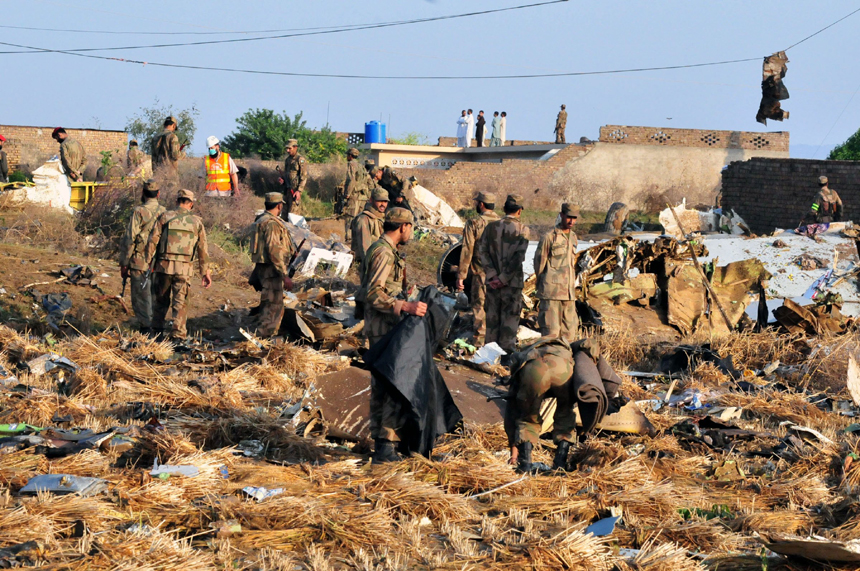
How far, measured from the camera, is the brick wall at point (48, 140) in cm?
1988

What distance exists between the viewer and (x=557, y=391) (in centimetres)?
505

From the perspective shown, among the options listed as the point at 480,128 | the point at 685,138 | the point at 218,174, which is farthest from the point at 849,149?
the point at 218,174

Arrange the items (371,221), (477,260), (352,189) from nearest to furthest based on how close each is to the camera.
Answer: (371,221) < (477,260) < (352,189)

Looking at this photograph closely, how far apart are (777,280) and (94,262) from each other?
8.71m

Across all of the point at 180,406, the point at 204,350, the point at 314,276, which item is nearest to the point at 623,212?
the point at 314,276

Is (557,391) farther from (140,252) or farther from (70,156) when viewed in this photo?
(70,156)

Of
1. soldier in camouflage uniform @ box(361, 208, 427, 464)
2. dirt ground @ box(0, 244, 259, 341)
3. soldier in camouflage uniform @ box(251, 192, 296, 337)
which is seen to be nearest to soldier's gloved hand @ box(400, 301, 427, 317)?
soldier in camouflage uniform @ box(361, 208, 427, 464)

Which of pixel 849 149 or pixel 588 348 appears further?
pixel 849 149

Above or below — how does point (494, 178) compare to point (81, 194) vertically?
above

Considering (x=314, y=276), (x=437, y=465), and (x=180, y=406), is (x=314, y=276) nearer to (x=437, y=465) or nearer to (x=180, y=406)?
(x=180, y=406)

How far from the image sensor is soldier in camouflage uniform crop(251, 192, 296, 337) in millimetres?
8500

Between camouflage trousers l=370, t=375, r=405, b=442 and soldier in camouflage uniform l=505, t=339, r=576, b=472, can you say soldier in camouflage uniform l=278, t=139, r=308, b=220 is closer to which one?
camouflage trousers l=370, t=375, r=405, b=442

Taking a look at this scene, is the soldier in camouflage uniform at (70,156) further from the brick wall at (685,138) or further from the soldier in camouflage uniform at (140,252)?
the brick wall at (685,138)

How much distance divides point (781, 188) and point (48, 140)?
55.7 ft
